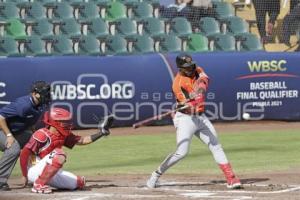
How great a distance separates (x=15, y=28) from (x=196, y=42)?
4.48 m

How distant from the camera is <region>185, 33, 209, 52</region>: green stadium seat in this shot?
2141 cm

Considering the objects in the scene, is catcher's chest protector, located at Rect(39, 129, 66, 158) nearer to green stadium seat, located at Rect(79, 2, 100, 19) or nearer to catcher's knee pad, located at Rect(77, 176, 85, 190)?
catcher's knee pad, located at Rect(77, 176, 85, 190)

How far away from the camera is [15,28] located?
20031 mm

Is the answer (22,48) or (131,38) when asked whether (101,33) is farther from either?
(22,48)

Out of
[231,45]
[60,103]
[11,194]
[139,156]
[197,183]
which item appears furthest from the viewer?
[231,45]

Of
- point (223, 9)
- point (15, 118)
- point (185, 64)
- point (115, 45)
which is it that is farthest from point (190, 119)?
point (223, 9)

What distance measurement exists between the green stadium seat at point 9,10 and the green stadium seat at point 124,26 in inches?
91.8

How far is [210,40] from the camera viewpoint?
21.7m

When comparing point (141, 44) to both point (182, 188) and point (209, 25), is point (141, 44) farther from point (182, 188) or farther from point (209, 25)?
point (182, 188)

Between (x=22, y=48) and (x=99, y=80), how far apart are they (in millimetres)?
2081

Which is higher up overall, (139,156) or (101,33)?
(101,33)

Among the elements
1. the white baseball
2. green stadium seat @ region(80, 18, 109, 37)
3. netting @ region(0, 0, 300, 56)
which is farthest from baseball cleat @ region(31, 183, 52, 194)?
green stadium seat @ region(80, 18, 109, 37)

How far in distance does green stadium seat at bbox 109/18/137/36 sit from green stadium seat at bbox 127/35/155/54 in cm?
54

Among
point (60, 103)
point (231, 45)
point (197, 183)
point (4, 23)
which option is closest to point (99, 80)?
point (60, 103)
